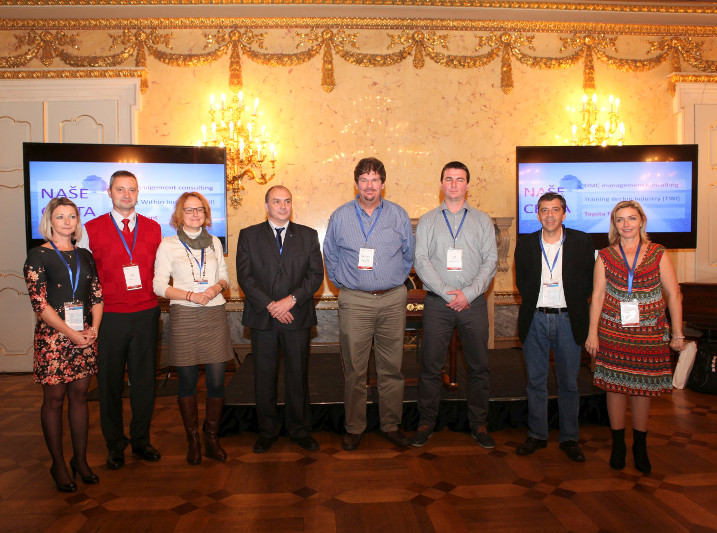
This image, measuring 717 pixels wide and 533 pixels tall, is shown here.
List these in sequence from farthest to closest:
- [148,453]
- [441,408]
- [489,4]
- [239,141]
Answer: [239,141] < [489,4] < [441,408] < [148,453]

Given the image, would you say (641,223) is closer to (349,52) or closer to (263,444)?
(263,444)

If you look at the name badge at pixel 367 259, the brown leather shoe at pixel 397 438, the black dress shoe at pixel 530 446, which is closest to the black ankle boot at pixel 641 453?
the black dress shoe at pixel 530 446

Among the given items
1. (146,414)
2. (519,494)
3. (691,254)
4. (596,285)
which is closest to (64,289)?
(146,414)

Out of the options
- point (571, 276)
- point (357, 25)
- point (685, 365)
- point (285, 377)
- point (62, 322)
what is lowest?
point (685, 365)

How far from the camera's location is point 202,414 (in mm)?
3770

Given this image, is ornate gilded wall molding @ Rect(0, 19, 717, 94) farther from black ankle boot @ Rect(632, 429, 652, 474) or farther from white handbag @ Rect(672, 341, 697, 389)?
black ankle boot @ Rect(632, 429, 652, 474)

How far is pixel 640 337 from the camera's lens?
2682 millimetres

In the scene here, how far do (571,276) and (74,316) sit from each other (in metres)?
2.66

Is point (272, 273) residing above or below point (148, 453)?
above

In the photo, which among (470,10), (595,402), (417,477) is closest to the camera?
(417,477)

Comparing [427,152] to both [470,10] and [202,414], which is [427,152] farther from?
[202,414]

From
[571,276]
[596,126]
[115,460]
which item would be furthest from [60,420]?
[596,126]

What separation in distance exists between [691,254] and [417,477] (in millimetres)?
4532

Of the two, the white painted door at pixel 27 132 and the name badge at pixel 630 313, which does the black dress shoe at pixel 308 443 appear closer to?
the name badge at pixel 630 313
